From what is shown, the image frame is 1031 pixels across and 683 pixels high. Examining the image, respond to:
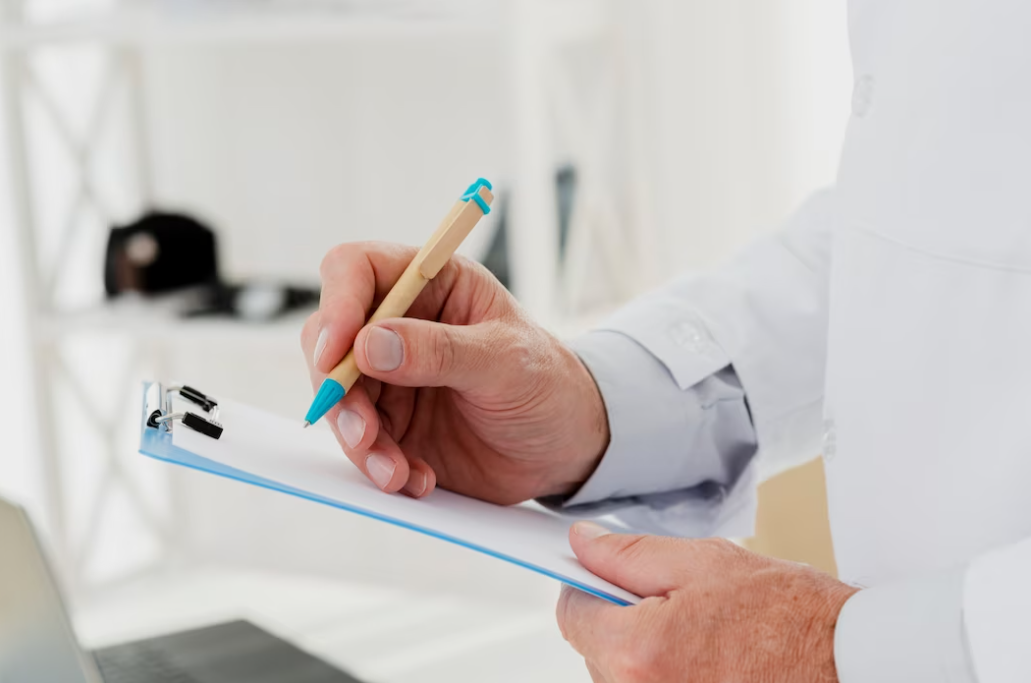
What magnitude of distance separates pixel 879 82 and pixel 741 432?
291 mm

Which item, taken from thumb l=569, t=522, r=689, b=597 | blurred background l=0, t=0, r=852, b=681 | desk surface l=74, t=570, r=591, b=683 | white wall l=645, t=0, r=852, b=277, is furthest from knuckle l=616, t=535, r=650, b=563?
white wall l=645, t=0, r=852, b=277

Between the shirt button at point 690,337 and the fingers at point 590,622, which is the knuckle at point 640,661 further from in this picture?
the shirt button at point 690,337

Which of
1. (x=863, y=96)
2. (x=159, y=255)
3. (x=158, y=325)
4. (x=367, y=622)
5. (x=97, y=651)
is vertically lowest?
(x=367, y=622)

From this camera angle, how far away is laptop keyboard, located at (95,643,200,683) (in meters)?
0.67

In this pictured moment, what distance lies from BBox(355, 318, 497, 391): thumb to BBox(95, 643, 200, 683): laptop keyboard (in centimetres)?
21

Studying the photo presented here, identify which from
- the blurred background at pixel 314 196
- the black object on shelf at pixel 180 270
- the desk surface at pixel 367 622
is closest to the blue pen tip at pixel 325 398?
the desk surface at pixel 367 622

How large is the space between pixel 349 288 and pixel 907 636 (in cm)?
36

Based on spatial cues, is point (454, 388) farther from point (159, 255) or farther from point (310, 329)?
point (159, 255)

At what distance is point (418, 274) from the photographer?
671mm

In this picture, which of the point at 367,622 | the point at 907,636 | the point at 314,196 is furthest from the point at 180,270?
the point at 907,636

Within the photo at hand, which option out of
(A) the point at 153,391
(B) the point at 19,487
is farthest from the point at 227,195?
(A) the point at 153,391

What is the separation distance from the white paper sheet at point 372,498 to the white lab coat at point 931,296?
0.56ft

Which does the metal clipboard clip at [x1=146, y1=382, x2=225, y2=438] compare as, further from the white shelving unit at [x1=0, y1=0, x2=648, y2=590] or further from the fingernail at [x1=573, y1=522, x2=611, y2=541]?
the white shelving unit at [x1=0, y1=0, x2=648, y2=590]

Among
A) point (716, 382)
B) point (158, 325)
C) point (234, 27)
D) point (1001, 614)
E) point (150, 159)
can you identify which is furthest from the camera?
point (150, 159)
